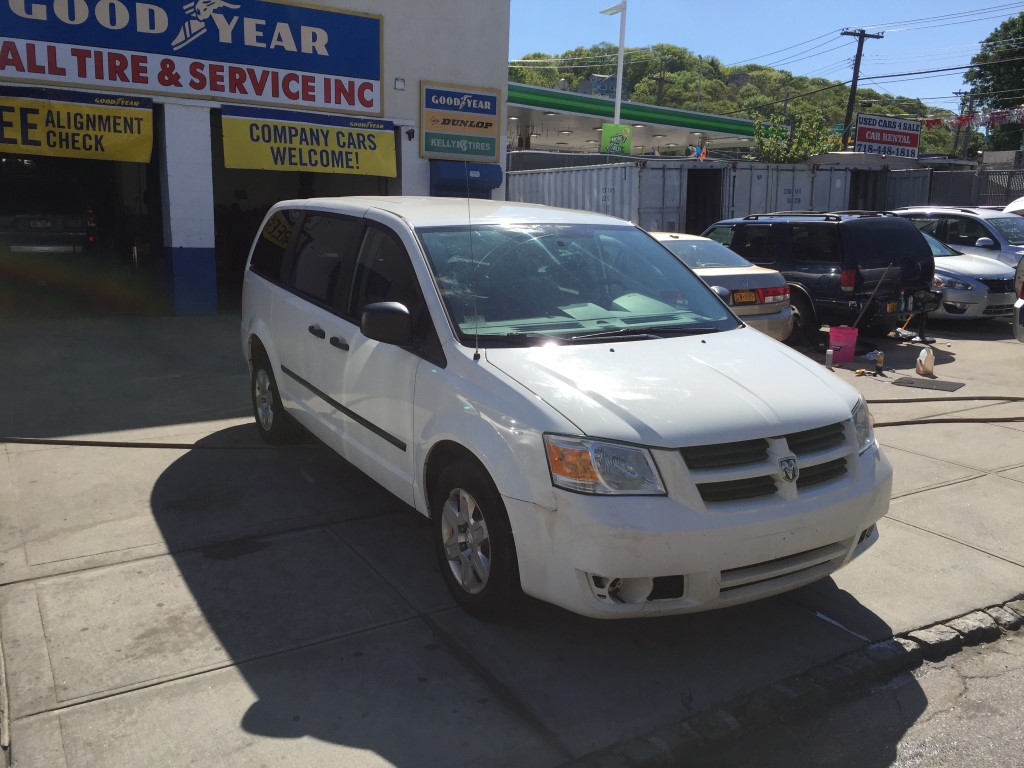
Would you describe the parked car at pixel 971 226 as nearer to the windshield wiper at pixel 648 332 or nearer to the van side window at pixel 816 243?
the van side window at pixel 816 243

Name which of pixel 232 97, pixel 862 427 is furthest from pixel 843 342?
pixel 232 97

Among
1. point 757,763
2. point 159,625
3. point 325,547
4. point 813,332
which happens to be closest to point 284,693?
point 159,625

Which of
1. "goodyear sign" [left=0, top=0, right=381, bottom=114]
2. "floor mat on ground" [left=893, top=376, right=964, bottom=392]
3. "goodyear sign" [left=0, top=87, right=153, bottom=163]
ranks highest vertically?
"goodyear sign" [left=0, top=0, right=381, bottom=114]

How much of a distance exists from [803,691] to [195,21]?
38.2 feet

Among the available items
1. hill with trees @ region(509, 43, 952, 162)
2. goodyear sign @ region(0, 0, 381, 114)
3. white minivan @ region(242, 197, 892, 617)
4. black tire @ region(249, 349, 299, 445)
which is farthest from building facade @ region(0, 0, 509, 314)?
hill with trees @ region(509, 43, 952, 162)

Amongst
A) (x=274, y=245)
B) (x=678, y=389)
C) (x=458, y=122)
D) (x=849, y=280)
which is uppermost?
(x=458, y=122)

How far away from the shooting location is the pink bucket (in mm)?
10117

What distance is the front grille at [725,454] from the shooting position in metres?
3.39

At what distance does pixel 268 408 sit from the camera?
253 inches

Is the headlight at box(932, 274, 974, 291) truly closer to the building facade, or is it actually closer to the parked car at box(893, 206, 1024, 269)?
the parked car at box(893, 206, 1024, 269)

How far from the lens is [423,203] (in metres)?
5.43

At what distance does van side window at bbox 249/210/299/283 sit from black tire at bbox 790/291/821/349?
7.05m

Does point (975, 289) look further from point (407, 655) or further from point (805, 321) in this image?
point (407, 655)

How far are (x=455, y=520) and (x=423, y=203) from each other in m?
2.27
